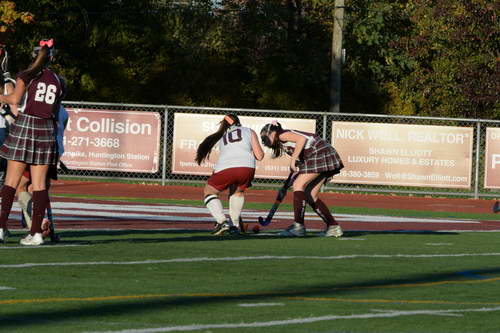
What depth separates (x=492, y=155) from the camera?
27531 mm

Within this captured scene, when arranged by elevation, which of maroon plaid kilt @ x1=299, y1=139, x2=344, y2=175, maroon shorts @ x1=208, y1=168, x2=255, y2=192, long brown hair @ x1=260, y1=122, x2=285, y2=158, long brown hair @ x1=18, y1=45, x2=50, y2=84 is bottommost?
maroon shorts @ x1=208, y1=168, x2=255, y2=192

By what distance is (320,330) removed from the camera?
291 inches

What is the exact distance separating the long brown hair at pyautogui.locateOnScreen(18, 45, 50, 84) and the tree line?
24.2m

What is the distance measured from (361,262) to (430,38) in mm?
24903

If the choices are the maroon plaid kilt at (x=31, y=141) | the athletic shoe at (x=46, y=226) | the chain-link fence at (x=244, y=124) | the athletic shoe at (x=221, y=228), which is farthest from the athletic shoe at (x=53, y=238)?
the chain-link fence at (x=244, y=124)

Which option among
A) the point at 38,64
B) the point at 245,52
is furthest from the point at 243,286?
the point at 245,52

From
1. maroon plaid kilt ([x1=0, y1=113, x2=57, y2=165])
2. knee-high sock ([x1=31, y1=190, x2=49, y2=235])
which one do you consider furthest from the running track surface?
maroon plaid kilt ([x1=0, y1=113, x2=57, y2=165])

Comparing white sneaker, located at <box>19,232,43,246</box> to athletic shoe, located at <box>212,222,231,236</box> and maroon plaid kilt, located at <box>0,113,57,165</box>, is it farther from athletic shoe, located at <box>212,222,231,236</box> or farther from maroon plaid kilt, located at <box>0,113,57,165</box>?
athletic shoe, located at <box>212,222,231,236</box>

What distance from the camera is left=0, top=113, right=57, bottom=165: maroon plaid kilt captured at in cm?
1197

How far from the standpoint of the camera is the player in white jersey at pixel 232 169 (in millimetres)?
15258

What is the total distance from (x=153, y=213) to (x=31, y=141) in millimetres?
7919

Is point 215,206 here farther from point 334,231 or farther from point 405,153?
point 405,153

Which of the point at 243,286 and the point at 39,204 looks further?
the point at 39,204

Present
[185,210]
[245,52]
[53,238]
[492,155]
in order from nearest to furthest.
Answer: [53,238] < [185,210] < [492,155] < [245,52]
